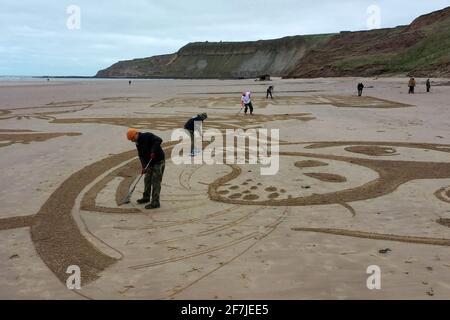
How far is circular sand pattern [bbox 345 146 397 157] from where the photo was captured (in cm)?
1550

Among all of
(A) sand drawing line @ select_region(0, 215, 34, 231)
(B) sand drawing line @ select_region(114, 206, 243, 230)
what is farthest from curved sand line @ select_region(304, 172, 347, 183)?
(A) sand drawing line @ select_region(0, 215, 34, 231)

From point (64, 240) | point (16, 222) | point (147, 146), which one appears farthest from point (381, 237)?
point (16, 222)

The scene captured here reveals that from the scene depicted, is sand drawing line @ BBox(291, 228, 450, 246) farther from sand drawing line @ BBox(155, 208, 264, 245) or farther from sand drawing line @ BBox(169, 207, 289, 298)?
sand drawing line @ BBox(155, 208, 264, 245)

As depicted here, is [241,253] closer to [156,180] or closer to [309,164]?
[156,180]

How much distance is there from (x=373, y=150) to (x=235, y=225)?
29.5 feet

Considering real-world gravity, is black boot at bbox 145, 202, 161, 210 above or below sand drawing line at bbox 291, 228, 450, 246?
above

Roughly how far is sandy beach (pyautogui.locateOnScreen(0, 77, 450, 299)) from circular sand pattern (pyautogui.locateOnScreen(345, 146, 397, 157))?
11 centimetres

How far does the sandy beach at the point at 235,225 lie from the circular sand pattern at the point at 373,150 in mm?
109

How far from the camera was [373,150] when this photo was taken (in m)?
16.1

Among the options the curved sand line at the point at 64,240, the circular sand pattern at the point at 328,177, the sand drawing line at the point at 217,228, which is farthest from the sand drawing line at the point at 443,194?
the curved sand line at the point at 64,240

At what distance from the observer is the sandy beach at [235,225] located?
21.4 ft

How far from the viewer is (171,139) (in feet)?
63.9
